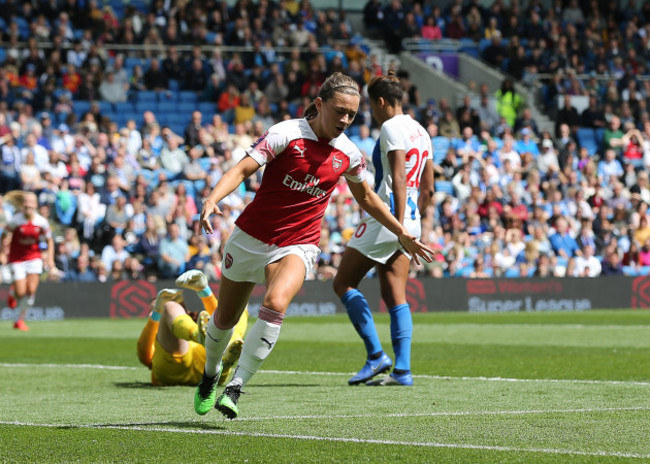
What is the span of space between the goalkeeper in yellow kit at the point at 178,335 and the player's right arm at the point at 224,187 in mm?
1841

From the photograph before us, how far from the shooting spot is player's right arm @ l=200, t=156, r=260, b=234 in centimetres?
676

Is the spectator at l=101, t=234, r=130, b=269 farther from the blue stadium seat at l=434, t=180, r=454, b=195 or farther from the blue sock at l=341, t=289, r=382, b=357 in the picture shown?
the blue sock at l=341, t=289, r=382, b=357

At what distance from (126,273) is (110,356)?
8.82m

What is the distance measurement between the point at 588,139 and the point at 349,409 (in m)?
24.0

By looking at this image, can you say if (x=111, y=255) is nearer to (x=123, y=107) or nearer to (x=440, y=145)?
(x=123, y=107)

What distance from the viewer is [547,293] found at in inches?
1000

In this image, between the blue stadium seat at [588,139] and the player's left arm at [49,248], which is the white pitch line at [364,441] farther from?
the blue stadium seat at [588,139]

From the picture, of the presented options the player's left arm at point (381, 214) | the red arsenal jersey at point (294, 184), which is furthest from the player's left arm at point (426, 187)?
the red arsenal jersey at point (294, 184)

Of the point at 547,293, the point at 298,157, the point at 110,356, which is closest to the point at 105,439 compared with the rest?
the point at 298,157

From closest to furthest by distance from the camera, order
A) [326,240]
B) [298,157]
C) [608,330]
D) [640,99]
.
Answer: [298,157] < [608,330] < [326,240] < [640,99]

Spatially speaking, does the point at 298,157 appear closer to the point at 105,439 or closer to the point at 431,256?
the point at 431,256

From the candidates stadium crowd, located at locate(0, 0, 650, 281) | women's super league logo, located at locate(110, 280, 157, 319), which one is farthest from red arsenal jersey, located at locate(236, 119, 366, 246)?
women's super league logo, located at locate(110, 280, 157, 319)

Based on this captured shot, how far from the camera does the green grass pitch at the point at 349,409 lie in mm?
6086

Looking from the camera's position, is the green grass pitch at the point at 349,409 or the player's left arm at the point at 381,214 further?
the player's left arm at the point at 381,214
